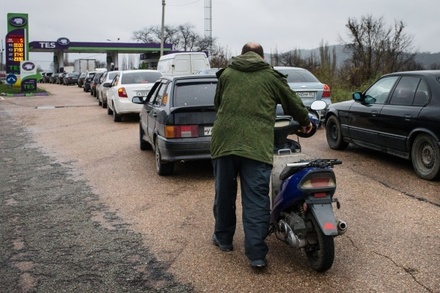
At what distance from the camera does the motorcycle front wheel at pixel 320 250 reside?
389 centimetres

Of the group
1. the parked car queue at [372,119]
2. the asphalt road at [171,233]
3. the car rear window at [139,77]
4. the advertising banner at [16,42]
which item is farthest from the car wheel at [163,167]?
the advertising banner at [16,42]

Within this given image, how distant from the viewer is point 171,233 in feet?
16.9

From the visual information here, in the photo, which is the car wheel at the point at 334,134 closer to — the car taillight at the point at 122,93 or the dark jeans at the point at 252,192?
the dark jeans at the point at 252,192

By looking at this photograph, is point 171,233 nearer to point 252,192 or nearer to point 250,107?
point 252,192

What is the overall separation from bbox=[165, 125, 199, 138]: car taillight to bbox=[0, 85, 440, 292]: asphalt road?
698 mm

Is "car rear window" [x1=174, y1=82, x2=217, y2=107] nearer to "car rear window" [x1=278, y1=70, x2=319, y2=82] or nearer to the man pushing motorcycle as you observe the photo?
the man pushing motorcycle

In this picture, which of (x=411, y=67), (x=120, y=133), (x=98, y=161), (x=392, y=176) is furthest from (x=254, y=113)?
(x=411, y=67)

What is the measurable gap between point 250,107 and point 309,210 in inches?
36.8

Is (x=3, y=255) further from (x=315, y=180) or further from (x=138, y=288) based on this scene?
(x=315, y=180)

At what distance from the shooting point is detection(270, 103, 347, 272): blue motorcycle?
3893 mm

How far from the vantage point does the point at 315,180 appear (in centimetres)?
394

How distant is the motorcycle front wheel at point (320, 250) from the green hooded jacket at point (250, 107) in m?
0.69

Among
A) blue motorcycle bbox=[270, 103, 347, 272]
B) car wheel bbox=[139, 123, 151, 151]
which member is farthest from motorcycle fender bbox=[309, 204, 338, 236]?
car wheel bbox=[139, 123, 151, 151]

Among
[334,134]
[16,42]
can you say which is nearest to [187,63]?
[334,134]
